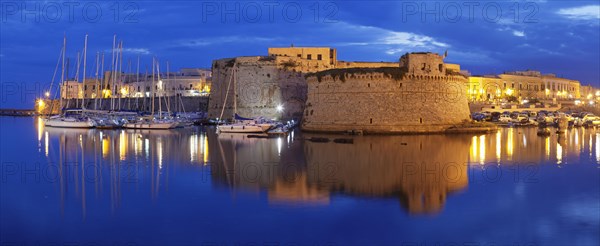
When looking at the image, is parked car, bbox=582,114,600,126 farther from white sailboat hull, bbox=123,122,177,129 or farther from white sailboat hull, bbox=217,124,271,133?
white sailboat hull, bbox=123,122,177,129

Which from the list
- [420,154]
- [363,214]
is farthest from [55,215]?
[420,154]

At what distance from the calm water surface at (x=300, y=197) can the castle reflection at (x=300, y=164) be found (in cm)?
4

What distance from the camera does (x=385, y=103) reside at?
24438 millimetres

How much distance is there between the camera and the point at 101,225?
7398 mm

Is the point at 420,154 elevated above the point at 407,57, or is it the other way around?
the point at 407,57

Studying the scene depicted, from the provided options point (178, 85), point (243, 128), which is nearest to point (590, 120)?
point (243, 128)

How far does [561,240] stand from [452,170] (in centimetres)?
575

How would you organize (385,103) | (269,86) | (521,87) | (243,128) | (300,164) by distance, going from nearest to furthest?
(300,164)
(385,103)
(243,128)
(269,86)
(521,87)

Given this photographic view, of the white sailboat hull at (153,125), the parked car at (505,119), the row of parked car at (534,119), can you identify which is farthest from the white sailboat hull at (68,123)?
the parked car at (505,119)

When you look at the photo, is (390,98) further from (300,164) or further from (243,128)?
(300,164)

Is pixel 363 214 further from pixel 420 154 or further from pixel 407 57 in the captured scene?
pixel 407 57

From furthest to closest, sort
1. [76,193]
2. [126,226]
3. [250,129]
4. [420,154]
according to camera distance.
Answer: [250,129] → [420,154] → [76,193] → [126,226]

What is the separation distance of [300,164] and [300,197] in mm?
4147

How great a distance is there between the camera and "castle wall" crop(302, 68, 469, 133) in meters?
24.4
